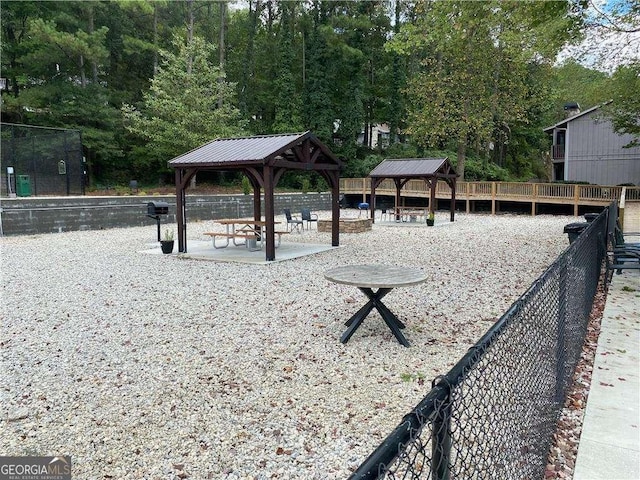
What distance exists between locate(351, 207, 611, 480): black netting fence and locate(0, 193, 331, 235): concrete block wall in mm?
14674

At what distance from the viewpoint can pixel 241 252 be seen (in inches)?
427

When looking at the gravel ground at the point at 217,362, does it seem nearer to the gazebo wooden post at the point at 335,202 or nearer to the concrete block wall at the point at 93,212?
the gazebo wooden post at the point at 335,202

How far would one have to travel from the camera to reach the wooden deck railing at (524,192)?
20.6 meters

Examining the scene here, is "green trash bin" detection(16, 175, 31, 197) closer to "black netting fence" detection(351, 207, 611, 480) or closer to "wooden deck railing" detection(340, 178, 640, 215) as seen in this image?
"wooden deck railing" detection(340, 178, 640, 215)

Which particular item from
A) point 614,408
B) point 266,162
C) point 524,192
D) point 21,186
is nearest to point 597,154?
point 524,192

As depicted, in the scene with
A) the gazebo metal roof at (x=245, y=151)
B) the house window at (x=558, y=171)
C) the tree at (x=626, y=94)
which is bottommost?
the gazebo metal roof at (x=245, y=151)

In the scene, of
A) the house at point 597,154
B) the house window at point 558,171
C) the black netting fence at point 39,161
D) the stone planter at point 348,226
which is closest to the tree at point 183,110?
the black netting fence at point 39,161

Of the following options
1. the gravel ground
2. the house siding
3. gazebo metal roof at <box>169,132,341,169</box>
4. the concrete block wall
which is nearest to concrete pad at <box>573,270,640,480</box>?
the gravel ground

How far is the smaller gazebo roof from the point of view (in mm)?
18734

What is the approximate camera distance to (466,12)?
8.59 meters

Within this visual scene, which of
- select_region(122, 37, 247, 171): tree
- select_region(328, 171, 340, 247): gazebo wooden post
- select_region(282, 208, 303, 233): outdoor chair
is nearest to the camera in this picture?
select_region(328, 171, 340, 247): gazebo wooden post

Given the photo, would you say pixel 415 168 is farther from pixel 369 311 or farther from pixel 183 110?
pixel 369 311

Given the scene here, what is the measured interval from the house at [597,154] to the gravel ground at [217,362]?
72.1 ft

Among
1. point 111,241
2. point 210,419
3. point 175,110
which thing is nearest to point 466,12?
point 210,419
